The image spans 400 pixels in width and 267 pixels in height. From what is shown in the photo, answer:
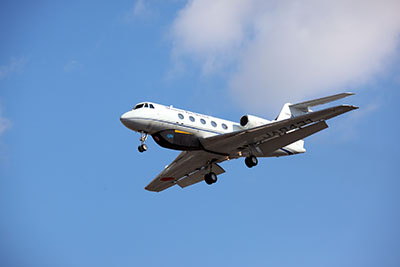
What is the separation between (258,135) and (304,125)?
2.57m

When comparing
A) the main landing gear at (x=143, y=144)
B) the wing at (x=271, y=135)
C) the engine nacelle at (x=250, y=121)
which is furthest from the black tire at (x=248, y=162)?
the main landing gear at (x=143, y=144)

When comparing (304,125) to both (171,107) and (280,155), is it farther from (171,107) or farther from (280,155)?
(171,107)

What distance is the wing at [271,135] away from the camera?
31.7 m

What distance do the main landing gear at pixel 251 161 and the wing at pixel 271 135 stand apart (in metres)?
0.64

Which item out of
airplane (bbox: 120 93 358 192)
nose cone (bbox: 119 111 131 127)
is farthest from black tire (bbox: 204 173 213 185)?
nose cone (bbox: 119 111 131 127)

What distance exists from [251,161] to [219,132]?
246cm

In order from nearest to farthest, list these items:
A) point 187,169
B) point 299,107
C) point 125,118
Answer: point 125,118, point 299,107, point 187,169

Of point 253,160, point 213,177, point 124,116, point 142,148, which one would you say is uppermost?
point 124,116

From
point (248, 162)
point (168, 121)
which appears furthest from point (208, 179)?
point (168, 121)

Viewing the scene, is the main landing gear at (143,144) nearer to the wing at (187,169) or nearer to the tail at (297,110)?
the wing at (187,169)

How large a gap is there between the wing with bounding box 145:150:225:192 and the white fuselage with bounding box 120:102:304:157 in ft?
6.08

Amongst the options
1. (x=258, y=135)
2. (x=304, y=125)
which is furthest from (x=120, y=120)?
(x=304, y=125)

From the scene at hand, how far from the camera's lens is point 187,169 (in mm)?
Result: 36531

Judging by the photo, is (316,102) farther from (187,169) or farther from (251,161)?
(187,169)
